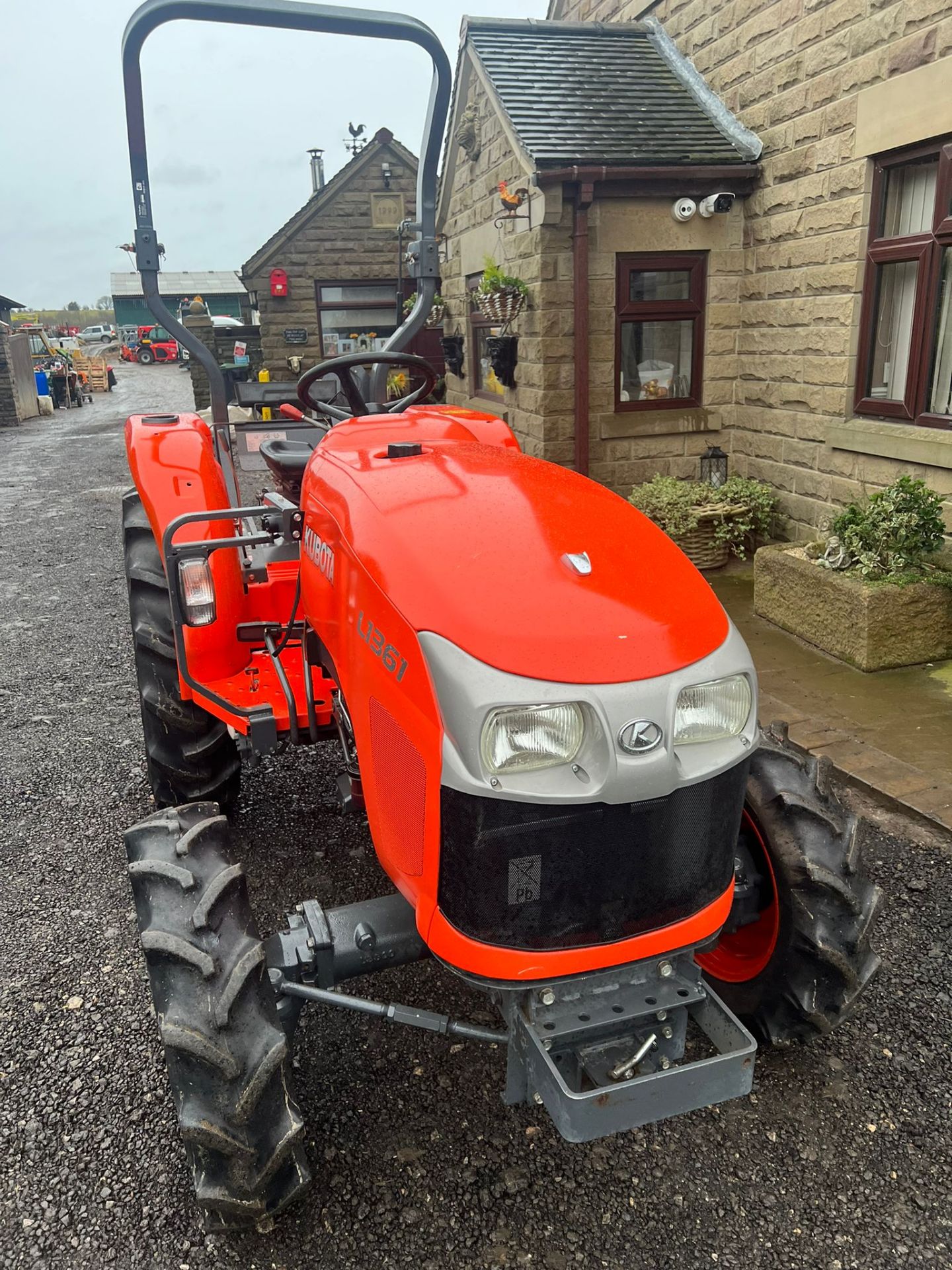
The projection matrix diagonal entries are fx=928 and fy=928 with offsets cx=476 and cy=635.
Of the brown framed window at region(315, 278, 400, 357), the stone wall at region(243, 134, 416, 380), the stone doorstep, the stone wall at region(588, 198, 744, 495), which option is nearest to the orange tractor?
the stone doorstep

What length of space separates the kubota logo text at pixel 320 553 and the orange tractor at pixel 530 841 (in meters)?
0.02

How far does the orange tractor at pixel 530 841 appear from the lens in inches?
61.3

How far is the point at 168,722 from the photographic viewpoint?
10.0 feet

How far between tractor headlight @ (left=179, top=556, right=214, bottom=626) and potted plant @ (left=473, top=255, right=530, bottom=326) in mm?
4909

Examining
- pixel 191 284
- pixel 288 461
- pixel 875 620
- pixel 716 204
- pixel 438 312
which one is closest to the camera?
pixel 288 461

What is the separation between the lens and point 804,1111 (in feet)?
A: 6.97

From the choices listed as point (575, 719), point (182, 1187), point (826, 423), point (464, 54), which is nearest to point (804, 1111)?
point (575, 719)

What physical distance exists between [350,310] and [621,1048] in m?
16.8

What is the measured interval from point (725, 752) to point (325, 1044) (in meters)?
1.35

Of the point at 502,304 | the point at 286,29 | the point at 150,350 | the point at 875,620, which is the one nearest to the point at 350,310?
the point at 502,304

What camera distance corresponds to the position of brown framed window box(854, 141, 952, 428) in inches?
195

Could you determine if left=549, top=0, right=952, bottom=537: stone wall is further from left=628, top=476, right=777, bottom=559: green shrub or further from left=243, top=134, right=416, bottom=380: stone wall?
left=243, top=134, right=416, bottom=380: stone wall

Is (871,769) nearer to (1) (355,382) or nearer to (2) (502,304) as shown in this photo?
(1) (355,382)

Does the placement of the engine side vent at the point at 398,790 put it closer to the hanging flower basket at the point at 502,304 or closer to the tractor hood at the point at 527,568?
the tractor hood at the point at 527,568
